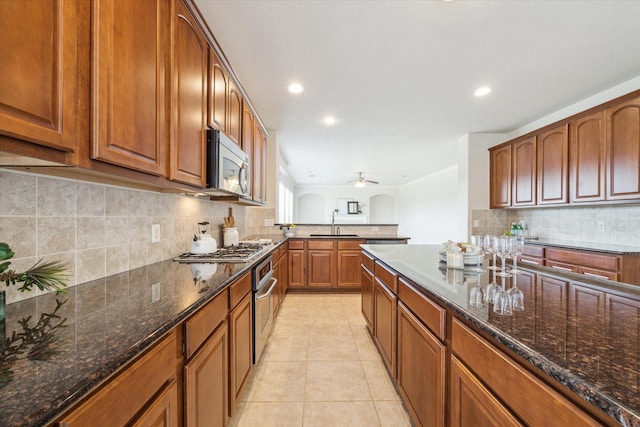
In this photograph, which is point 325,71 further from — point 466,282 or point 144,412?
point 144,412

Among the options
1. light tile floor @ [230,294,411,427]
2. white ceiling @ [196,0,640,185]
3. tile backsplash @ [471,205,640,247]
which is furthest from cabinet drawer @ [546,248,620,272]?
light tile floor @ [230,294,411,427]

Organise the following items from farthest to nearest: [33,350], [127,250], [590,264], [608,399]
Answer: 1. [590,264]
2. [127,250]
3. [33,350]
4. [608,399]

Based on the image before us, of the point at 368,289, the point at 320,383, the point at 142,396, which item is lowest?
the point at 320,383

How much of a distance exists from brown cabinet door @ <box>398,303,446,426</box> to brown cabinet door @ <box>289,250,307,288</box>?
8.30 feet

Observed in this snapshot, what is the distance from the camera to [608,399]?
44 cm

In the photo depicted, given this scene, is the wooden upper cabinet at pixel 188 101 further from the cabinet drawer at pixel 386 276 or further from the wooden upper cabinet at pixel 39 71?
the cabinet drawer at pixel 386 276

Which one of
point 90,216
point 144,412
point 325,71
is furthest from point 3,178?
point 325,71

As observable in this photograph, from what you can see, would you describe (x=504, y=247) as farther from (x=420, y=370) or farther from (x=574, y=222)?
(x=574, y=222)

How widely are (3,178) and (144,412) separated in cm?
93

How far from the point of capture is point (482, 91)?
2754mm

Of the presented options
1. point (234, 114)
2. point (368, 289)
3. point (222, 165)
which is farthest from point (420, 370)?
point (234, 114)

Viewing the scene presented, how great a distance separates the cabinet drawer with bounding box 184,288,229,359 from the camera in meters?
0.93

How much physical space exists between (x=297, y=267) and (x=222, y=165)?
253 cm

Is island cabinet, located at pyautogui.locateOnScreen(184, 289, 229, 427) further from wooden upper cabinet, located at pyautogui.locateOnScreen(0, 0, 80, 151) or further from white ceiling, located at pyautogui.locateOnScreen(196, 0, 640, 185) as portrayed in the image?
white ceiling, located at pyautogui.locateOnScreen(196, 0, 640, 185)
